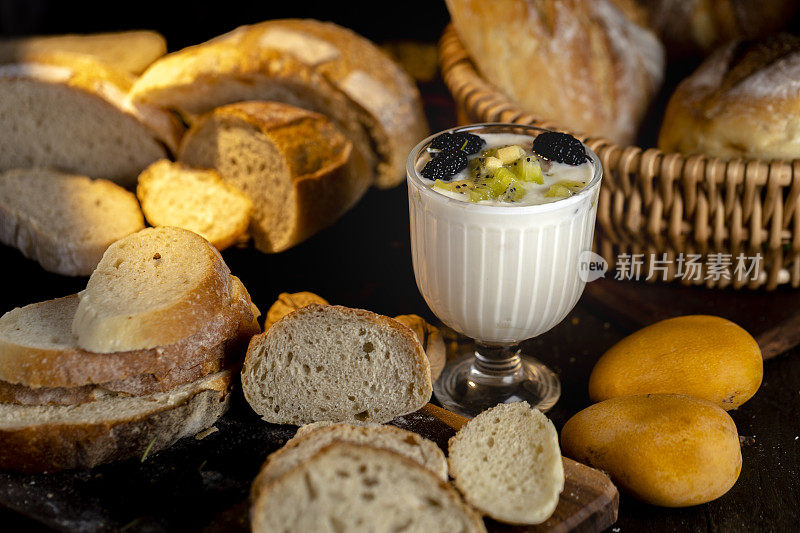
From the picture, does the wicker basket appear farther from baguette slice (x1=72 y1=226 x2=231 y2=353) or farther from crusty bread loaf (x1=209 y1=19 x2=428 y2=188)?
baguette slice (x1=72 y1=226 x2=231 y2=353)

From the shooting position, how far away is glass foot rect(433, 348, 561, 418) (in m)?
2.06

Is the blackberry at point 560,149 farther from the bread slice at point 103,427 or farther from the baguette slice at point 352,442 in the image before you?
the bread slice at point 103,427

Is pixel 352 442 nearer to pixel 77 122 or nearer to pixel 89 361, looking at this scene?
pixel 89 361

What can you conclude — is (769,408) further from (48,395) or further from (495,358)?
(48,395)

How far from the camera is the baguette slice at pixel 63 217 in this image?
8.34ft

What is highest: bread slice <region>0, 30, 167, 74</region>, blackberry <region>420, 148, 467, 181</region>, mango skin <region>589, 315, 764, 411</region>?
blackberry <region>420, 148, 467, 181</region>

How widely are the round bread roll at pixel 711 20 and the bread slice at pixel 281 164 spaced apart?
122 cm

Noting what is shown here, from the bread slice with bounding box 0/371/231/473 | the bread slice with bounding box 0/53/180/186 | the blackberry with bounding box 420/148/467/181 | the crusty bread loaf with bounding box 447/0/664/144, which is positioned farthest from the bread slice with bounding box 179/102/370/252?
the bread slice with bounding box 0/371/231/473

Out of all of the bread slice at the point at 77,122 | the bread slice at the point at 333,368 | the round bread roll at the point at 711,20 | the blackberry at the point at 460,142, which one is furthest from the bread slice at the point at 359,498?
the round bread roll at the point at 711,20

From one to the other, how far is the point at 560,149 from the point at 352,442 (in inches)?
33.5

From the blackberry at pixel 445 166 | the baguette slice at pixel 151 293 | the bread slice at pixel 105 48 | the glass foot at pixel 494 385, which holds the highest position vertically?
the blackberry at pixel 445 166

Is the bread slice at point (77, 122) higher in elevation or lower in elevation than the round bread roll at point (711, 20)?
lower

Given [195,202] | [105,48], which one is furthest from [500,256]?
[105,48]

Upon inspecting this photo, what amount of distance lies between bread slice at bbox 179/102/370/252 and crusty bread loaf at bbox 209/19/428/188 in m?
0.14
